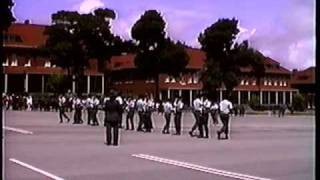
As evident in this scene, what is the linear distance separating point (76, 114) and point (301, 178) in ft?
82.5

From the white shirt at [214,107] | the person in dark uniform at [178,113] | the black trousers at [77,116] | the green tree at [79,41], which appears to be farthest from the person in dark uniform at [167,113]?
the green tree at [79,41]

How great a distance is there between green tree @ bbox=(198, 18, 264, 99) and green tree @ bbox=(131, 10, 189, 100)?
3355 mm

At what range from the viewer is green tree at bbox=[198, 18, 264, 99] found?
247 feet

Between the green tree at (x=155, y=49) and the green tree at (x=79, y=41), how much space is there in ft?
8.81

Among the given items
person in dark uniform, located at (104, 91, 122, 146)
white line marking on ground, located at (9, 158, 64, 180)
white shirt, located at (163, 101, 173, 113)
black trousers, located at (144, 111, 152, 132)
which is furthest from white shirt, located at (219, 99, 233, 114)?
white line marking on ground, located at (9, 158, 64, 180)

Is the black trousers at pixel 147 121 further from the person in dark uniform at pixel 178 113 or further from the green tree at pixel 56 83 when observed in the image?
the green tree at pixel 56 83

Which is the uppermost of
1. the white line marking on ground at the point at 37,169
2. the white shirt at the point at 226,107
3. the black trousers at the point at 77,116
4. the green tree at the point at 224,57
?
the green tree at the point at 224,57

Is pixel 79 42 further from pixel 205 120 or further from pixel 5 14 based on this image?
pixel 5 14

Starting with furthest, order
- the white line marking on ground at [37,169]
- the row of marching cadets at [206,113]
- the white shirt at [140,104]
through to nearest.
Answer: the white shirt at [140,104] < the row of marching cadets at [206,113] < the white line marking on ground at [37,169]

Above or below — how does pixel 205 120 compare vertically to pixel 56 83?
below

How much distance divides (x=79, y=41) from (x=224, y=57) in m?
18.9

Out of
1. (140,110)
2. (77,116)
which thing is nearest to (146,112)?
(140,110)

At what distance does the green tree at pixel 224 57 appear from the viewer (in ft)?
247

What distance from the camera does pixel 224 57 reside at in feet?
262
